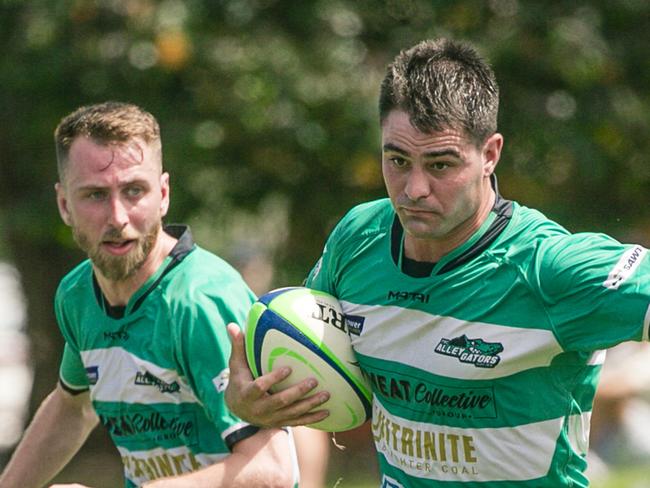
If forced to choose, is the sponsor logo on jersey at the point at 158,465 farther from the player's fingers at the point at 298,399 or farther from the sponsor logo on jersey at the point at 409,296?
the sponsor logo on jersey at the point at 409,296

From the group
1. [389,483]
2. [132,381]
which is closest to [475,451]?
[389,483]

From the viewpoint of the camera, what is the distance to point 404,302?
4.88 m

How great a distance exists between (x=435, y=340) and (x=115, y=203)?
5.56ft

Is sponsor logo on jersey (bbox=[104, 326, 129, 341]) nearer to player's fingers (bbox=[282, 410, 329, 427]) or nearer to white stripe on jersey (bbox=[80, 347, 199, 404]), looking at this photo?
white stripe on jersey (bbox=[80, 347, 199, 404])

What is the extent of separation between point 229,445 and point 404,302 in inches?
37.3

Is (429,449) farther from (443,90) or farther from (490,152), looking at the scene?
(443,90)

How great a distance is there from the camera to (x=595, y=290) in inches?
172

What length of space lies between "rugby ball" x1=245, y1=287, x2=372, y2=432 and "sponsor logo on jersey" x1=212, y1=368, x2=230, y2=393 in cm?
25

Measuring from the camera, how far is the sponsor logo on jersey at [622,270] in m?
4.33

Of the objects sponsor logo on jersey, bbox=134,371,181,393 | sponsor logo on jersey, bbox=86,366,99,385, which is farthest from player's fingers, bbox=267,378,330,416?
sponsor logo on jersey, bbox=86,366,99,385

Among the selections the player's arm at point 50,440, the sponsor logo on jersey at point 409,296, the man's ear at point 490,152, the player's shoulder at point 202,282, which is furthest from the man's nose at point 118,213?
the man's ear at point 490,152

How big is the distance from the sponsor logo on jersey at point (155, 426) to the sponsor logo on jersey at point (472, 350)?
1.32 metres

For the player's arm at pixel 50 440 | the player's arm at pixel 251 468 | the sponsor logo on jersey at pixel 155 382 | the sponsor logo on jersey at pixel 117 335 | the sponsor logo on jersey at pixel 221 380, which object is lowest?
the player's arm at pixel 50 440

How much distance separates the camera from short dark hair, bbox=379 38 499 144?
461 centimetres
